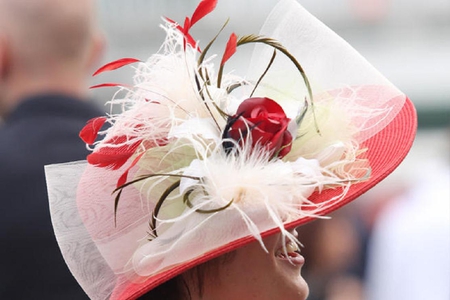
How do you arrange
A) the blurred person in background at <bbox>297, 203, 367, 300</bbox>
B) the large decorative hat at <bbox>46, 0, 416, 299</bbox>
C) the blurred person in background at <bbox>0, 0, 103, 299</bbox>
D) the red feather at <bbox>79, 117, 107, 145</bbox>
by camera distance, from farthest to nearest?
the blurred person in background at <bbox>297, 203, 367, 300</bbox>
the blurred person in background at <bbox>0, 0, 103, 299</bbox>
the red feather at <bbox>79, 117, 107, 145</bbox>
the large decorative hat at <bbox>46, 0, 416, 299</bbox>

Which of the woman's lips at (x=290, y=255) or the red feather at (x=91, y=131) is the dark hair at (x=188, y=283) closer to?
the woman's lips at (x=290, y=255)

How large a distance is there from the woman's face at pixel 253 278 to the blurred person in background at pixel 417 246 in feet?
4.70

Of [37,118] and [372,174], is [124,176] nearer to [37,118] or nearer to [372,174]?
[372,174]

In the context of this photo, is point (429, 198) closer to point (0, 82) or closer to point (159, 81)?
point (0, 82)

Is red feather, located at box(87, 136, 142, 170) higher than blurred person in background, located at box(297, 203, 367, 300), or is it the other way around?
red feather, located at box(87, 136, 142, 170)

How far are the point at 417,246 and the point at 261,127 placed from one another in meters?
1.68

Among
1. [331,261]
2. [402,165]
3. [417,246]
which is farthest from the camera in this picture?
[402,165]

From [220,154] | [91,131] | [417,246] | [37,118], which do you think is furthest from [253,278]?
[417,246]

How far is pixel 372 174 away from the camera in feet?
5.76

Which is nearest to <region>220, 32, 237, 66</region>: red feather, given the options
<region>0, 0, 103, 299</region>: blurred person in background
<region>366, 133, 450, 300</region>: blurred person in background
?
<region>0, 0, 103, 299</region>: blurred person in background

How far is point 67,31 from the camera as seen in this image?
9.05 feet

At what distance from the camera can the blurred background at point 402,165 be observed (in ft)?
10.8

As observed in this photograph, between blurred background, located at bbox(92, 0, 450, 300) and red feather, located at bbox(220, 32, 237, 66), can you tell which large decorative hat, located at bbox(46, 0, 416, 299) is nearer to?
red feather, located at bbox(220, 32, 237, 66)

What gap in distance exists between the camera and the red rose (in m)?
1.70
